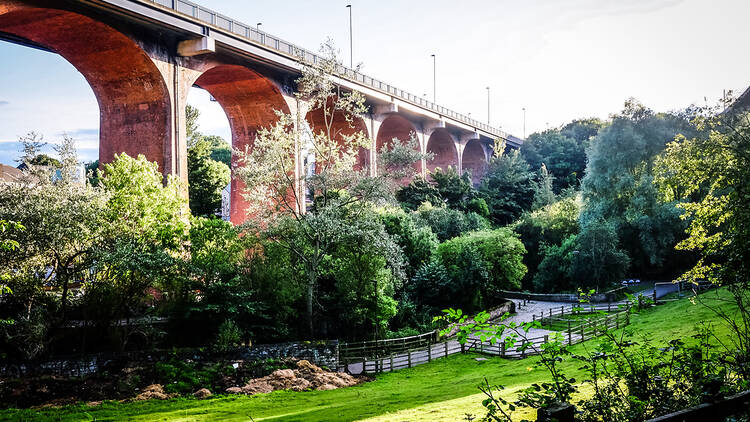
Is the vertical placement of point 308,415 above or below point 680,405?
below

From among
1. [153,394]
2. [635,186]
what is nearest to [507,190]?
[635,186]

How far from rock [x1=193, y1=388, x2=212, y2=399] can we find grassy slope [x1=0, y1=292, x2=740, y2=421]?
0.40 metres

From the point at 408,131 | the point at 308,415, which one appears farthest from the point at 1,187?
the point at 408,131

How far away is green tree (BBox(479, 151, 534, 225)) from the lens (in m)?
46.3

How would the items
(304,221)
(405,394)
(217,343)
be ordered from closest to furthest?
(405,394) → (217,343) → (304,221)

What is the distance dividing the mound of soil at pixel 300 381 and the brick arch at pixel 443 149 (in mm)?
39153

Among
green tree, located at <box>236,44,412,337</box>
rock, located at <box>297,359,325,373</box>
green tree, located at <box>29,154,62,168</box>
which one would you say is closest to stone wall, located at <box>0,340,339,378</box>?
rock, located at <box>297,359,325,373</box>

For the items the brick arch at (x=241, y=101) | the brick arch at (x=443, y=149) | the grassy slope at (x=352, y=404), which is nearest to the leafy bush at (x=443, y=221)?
the brick arch at (x=241, y=101)

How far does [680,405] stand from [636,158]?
1204 inches

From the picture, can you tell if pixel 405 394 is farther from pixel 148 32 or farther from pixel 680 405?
pixel 148 32

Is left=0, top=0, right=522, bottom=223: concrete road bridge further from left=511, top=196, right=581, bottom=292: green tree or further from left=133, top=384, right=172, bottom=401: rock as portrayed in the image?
left=511, top=196, right=581, bottom=292: green tree

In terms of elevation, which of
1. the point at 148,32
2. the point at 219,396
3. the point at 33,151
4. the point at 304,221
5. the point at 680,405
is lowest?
the point at 219,396

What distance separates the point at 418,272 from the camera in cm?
2638

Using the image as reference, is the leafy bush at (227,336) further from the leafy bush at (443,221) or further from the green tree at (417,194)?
the green tree at (417,194)
